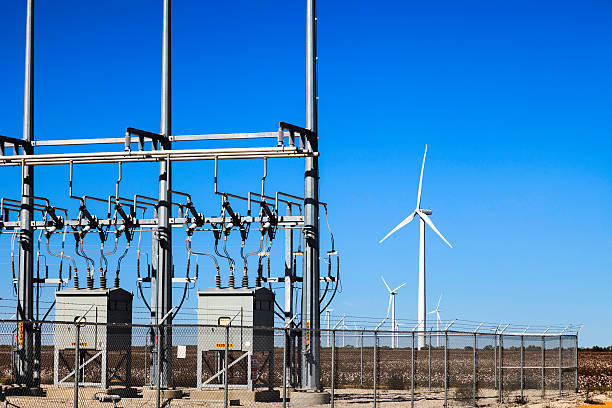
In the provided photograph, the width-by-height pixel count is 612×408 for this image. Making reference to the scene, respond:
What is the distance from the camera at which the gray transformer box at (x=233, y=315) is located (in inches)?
999

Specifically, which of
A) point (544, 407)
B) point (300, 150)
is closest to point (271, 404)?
point (300, 150)

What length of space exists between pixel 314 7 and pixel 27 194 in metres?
10.2

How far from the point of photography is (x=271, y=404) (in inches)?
951

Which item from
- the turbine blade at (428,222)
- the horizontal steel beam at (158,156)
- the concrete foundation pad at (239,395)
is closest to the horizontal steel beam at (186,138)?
the horizontal steel beam at (158,156)

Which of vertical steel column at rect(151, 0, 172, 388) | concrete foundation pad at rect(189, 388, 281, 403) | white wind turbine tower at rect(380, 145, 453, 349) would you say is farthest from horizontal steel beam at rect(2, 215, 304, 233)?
white wind turbine tower at rect(380, 145, 453, 349)

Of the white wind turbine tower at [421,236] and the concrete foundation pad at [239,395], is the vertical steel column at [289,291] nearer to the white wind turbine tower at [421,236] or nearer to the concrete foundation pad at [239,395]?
the concrete foundation pad at [239,395]

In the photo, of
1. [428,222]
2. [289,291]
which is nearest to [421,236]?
[428,222]

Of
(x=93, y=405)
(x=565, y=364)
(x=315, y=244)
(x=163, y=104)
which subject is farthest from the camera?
(x=565, y=364)

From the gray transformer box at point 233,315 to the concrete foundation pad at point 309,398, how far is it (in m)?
1.48

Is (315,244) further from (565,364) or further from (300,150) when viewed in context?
(565,364)

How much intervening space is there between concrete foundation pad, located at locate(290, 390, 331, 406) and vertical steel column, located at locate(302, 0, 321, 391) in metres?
0.66

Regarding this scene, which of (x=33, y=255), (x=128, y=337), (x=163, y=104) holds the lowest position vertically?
(x=128, y=337)

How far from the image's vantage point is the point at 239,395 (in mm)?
24859

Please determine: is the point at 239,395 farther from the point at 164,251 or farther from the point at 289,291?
the point at 164,251
